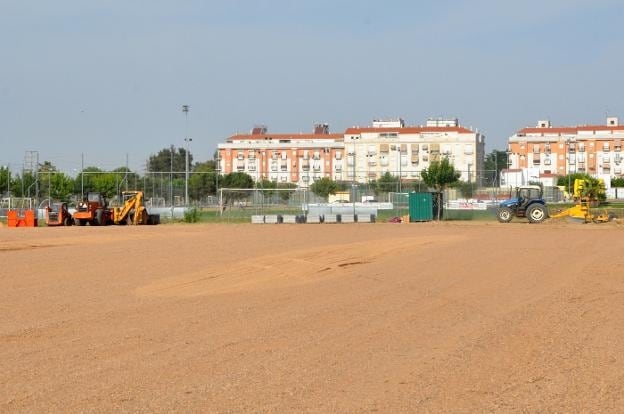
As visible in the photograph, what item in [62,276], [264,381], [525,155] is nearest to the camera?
[264,381]

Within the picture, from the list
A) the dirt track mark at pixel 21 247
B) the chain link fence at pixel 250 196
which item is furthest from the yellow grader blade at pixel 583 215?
the dirt track mark at pixel 21 247

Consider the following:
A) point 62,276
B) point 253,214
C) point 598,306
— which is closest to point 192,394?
point 598,306

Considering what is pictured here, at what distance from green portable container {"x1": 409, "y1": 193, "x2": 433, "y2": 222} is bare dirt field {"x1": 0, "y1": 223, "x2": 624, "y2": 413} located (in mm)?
28063

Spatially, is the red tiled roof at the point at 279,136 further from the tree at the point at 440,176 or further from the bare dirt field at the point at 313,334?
the bare dirt field at the point at 313,334

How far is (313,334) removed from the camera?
41.4ft

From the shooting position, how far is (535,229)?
45.0 metres

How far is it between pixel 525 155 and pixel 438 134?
18.0m

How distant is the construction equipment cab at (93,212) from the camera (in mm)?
53094

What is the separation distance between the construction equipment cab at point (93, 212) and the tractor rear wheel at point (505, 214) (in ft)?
73.5

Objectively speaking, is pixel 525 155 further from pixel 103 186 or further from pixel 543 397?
pixel 543 397

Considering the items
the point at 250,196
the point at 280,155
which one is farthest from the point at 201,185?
the point at 280,155

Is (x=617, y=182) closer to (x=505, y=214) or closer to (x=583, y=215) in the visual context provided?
(x=505, y=214)

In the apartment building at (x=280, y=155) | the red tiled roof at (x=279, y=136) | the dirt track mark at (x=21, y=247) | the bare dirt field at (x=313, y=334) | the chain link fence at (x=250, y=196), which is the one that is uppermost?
the red tiled roof at (x=279, y=136)

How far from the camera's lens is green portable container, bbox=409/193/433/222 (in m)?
54.6
